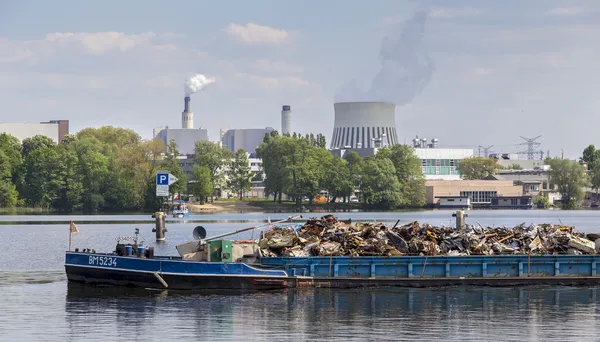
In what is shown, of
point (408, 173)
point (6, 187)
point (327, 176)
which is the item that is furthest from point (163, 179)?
point (408, 173)

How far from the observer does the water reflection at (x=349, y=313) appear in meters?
35.8

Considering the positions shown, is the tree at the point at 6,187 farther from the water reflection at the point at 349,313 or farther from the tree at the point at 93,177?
the water reflection at the point at 349,313

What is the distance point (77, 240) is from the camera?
3322 inches

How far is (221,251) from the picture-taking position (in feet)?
147

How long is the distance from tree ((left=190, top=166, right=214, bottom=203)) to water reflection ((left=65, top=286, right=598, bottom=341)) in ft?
440

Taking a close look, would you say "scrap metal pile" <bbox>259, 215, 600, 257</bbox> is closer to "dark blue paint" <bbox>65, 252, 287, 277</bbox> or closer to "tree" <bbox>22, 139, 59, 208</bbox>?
"dark blue paint" <bbox>65, 252, 287, 277</bbox>

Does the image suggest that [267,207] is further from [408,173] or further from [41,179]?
[41,179]

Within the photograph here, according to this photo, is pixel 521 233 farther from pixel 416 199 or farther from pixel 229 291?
pixel 416 199

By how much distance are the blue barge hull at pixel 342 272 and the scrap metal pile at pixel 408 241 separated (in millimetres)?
807

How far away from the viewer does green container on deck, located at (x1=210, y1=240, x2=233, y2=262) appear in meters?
44.8

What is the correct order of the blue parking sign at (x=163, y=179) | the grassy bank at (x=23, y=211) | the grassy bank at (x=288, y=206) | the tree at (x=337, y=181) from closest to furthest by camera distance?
the blue parking sign at (x=163, y=179), the grassy bank at (x=23, y=211), the grassy bank at (x=288, y=206), the tree at (x=337, y=181)

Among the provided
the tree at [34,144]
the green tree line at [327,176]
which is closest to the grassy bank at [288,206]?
the green tree line at [327,176]

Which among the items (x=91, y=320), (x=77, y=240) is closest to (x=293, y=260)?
(x=91, y=320)

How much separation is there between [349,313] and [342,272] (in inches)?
201
